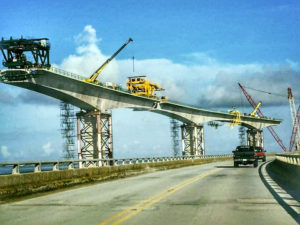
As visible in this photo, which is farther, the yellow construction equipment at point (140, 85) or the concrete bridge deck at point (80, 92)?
the yellow construction equipment at point (140, 85)

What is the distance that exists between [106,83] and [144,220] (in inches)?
2068

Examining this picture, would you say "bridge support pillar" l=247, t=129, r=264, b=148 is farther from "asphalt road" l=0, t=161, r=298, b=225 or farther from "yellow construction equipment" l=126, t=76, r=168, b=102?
"asphalt road" l=0, t=161, r=298, b=225

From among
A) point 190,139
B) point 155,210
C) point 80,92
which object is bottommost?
point 155,210

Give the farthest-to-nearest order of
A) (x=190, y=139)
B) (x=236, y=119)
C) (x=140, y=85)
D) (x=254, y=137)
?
(x=254, y=137) → (x=236, y=119) → (x=190, y=139) → (x=140, y=85)

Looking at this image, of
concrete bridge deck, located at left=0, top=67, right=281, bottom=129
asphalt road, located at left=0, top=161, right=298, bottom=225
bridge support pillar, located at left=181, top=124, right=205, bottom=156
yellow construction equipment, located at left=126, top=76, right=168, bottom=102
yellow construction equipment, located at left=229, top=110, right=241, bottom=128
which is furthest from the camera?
yellow construction equipment, located at left=229, top=110, right=241, bottom=128

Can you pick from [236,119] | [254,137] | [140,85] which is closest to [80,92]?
[140,85]

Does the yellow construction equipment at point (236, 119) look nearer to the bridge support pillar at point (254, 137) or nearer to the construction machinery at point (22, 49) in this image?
the bridge support pillar at point (254, 137)

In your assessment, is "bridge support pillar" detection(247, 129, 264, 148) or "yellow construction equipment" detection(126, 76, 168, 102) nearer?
"yellow construction equipment" detection(126, 76, 168, 102)

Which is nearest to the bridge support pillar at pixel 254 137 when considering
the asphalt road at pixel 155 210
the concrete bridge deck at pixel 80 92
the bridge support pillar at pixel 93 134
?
the concrete bridge deck at pixel 80 92

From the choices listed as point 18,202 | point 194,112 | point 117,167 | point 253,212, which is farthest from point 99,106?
point 253,212

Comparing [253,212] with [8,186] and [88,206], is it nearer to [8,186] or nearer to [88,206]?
[88,206]

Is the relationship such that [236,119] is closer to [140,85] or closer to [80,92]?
[140,85]

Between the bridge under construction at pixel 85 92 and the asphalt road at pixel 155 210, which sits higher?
the bridge under construction at pixel 85 92

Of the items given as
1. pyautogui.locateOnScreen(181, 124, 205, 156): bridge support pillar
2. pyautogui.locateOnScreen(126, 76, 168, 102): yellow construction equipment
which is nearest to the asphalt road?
pyautogui.locateOnScreen(126, 76, 168, 102): yellow construction equipment
